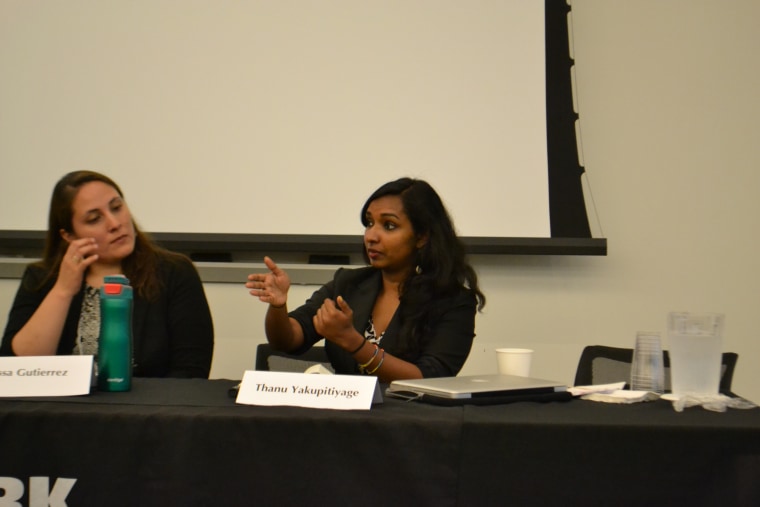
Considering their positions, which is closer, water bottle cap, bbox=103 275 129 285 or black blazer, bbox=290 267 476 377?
water bottle cap, bbox=103 275 129 285

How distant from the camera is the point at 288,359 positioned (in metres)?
2.12

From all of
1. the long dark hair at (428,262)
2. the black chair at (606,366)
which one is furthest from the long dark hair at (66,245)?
the black chair at (606,366)

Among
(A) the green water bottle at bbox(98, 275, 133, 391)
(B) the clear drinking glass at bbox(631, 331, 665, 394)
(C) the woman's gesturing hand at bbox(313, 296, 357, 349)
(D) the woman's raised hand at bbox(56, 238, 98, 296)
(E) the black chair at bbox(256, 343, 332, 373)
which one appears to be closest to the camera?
(A) the green water bottle at bbox(98, 275, 133, 391)

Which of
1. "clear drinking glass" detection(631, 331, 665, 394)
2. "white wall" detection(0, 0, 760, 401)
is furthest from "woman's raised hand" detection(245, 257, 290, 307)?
"white wall" detection(0, 0, 760, 401)

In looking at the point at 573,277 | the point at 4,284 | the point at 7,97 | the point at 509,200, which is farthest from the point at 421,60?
the point at 4,284

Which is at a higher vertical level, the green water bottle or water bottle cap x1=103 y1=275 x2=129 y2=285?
water bottle cap x1=103 y1=275 x2=129 y2=285

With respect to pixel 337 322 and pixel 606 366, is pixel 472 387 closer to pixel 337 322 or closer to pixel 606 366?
pixel 337 322

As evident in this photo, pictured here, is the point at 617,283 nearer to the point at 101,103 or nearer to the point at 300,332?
the point at 300,332

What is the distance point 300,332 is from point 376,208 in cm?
38

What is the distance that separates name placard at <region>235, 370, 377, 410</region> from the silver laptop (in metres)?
0.13

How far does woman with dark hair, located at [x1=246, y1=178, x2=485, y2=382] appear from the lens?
1.91 m

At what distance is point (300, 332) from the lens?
2.04 meters

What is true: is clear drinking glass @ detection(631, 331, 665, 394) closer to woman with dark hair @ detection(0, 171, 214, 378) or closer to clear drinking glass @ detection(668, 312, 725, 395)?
clear drinking glass @ detection(668, 312, 725, 395)

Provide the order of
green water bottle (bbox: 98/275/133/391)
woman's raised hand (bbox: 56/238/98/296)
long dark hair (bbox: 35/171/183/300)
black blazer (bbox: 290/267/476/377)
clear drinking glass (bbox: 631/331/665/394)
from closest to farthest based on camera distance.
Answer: green water bottle (bbox: 98/275/133/391), clear drinking glass (bbox: 631/331/665/394), woman's raised hand (bbox: 56/238/98/296), black blazer (bbox: 290/267/476/377), long dark hair (bbox: 35/171/183/300)
